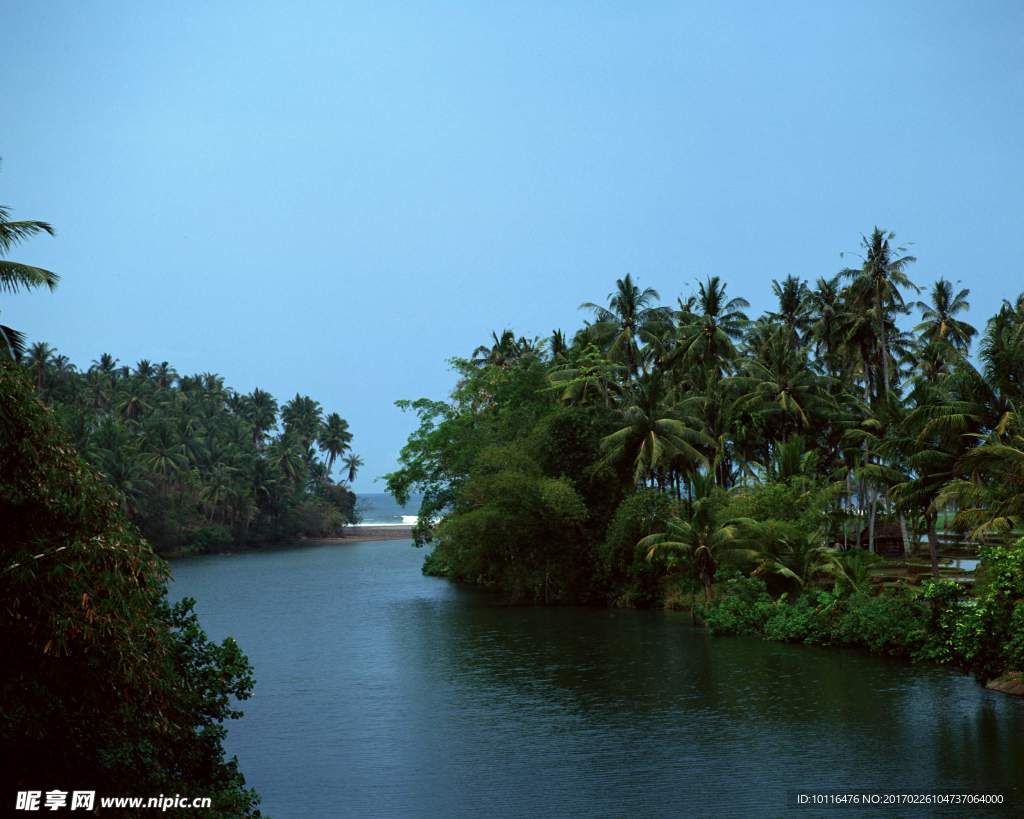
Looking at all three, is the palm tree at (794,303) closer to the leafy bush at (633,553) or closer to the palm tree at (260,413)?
the leafy bush at (633,553)

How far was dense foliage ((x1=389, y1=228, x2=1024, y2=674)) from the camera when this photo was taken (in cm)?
3044

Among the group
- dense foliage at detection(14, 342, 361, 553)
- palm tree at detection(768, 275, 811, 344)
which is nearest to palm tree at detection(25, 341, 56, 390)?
dense foliage at detection(14, 342, 361, 553)

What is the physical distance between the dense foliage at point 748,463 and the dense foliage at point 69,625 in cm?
1906

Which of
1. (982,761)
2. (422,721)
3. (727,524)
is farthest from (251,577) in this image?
(982,761)

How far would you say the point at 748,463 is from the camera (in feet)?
193

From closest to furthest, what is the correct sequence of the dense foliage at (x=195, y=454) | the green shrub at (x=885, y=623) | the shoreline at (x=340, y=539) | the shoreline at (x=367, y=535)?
the green shrub at (x=885, y=623), the dense foliage at (x=195, y=454), the shoreline at (x=340, y=539), the shoreline at (x=367, y=535)

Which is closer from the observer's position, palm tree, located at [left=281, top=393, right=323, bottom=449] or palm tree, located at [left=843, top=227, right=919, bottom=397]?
palm tree, located at [left=843, top=227, right=919, bottom=397]

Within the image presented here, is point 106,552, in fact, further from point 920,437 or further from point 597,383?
point 597,383

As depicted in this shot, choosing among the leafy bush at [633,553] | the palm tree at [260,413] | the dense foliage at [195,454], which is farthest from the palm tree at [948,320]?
the palm tree at [260,413]

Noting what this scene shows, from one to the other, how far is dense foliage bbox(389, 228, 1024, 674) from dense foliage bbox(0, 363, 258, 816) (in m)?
19.1

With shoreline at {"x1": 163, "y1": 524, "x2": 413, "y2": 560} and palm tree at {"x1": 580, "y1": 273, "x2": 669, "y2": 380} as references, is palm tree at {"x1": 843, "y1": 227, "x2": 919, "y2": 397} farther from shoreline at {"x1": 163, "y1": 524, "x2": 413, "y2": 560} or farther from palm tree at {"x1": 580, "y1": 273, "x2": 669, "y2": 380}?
shoreline at {"x1": 163, "y1": 524, "x2": 413, "y2": 560}

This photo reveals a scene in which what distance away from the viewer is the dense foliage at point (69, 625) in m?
10.2

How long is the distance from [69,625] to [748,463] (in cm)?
5217

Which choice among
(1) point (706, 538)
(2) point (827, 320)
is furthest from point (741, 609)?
(2) point (827, 320)
